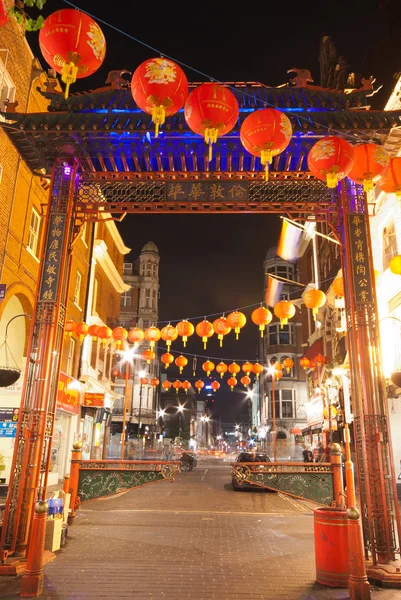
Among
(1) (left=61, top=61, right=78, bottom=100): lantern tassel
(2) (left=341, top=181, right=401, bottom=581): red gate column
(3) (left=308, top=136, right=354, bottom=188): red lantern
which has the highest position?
(1) (left=61, top=61, right=78, bottom=100): lantern tassel

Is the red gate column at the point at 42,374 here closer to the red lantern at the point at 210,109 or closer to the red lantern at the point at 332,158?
the red lantern at the point at 210,109

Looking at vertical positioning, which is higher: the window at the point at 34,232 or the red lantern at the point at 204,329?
the window at the point at 34,232

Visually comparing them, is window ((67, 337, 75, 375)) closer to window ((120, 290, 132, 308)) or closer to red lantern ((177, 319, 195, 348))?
red lantern ((177, 319, 195, 348))

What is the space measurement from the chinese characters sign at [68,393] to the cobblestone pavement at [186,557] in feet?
23.6

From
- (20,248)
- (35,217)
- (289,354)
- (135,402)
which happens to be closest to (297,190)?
(20,248)

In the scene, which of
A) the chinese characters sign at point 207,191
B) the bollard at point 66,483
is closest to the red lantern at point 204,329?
the bollard at point 66,483

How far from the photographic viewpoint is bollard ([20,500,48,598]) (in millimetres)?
5910

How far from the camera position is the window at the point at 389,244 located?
1619 cm

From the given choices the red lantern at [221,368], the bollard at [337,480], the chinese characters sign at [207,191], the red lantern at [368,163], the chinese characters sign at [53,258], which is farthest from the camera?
the red lantern at [221,368]

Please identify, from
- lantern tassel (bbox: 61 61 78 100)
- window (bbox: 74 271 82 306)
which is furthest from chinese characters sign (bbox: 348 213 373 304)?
window (bbox: 74 271 82 306)

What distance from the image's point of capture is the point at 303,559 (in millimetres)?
7906

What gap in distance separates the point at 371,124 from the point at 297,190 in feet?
6.12

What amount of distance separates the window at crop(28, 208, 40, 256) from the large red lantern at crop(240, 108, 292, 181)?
12.3 meters

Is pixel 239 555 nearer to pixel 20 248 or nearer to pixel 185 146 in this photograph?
pixel 185 146
